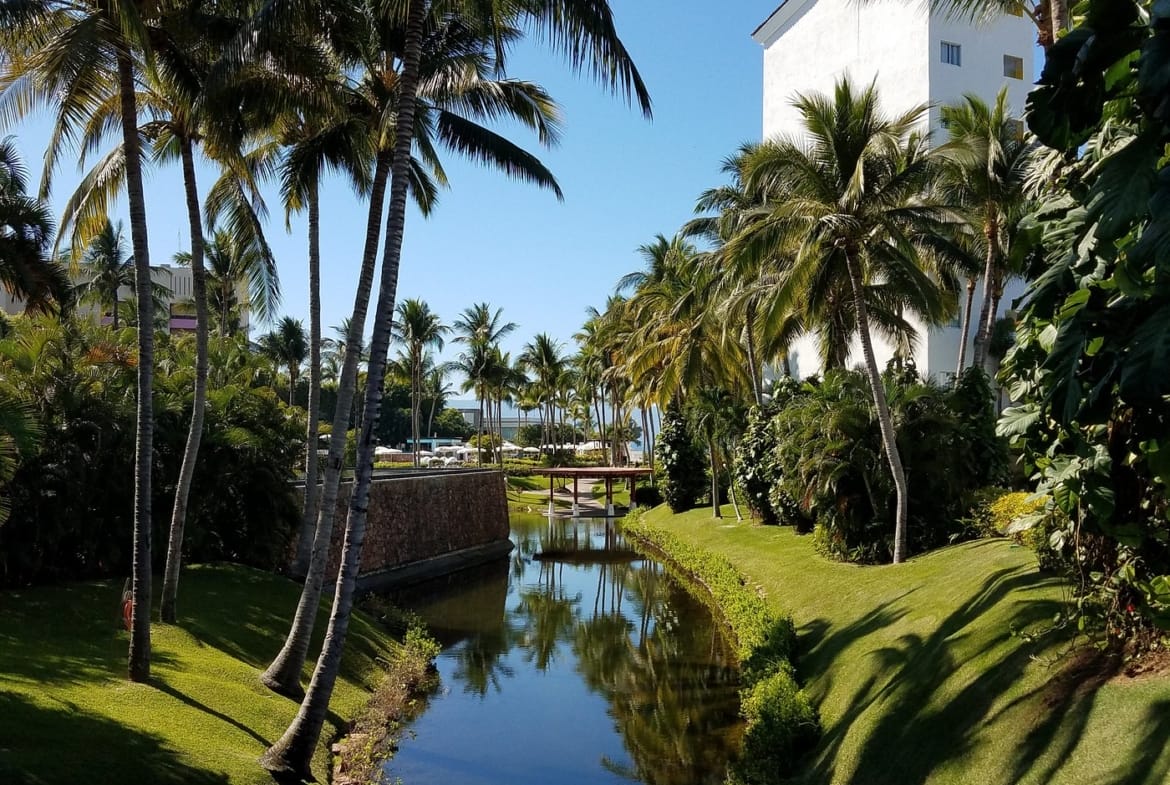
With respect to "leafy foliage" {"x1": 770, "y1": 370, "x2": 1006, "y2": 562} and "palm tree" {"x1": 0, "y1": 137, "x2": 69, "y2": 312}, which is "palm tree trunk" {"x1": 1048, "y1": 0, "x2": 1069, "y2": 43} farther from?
"palm tree" {"x1": 0, "y1": 137, "x2": 69, "y2": 312}

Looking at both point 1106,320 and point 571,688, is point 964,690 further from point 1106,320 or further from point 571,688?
point 571,688

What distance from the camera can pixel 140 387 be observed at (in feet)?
35.2

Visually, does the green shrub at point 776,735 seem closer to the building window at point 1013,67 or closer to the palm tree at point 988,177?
the palm tree at point 988,177

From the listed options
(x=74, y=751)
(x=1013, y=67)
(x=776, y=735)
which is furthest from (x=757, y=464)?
(x=74, y=751)

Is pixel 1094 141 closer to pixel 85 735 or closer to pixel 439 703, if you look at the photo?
pixel 85 735

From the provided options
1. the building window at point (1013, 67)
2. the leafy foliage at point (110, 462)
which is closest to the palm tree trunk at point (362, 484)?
the leafy foliage at point (110, 462)

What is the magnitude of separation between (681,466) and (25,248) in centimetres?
2749

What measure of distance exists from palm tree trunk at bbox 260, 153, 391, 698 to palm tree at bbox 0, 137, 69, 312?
24.2ft

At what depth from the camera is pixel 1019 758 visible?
25.8 ft

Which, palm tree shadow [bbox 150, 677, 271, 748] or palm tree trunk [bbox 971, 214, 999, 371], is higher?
palm tree trunk [bbox 971, 214, 999, 371]

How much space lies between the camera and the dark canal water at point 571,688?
12.3 metres

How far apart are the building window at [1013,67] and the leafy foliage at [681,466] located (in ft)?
61.1

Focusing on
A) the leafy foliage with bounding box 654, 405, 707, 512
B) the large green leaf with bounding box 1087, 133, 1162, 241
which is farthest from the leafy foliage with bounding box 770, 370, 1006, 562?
the leafy foliage with bounding box 654, 405, 707, 512

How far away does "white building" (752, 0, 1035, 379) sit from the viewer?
31.9 m
